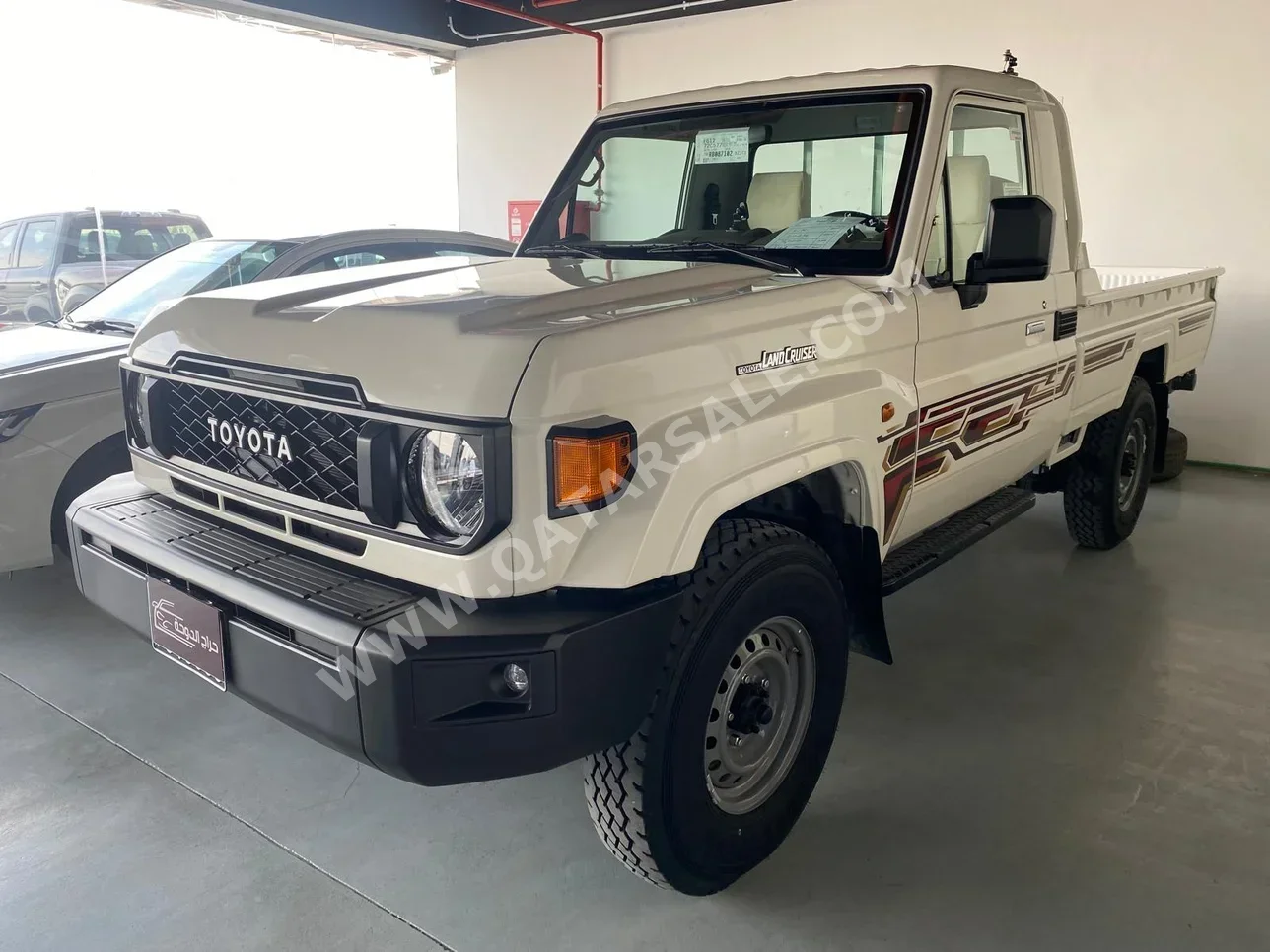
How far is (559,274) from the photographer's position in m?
2.53

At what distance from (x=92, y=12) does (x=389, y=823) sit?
740cm

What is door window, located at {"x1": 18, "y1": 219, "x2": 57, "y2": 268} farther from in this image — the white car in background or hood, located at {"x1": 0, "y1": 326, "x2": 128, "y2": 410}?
hood, located at {"x1": 0, "y1": 326, "x2": 128, "y2": 410}

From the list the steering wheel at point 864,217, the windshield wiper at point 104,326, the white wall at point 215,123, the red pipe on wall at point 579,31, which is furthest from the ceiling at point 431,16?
the steering wheel at point 864,217

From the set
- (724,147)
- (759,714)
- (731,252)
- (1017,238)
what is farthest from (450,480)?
A: (724,147)

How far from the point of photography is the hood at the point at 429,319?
1.75 metres

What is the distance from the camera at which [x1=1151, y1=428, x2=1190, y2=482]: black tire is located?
6.18 m

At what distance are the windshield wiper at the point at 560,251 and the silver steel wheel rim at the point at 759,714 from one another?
4.55 feet

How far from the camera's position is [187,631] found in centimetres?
206

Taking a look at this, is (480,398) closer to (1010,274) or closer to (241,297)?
(241,297)

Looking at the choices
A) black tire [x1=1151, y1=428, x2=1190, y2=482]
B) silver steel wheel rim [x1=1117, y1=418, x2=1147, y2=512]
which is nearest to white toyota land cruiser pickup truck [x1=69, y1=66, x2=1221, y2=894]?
silver steel wheel rim [x1=1117, y1=418, x2=1147, y2=512]

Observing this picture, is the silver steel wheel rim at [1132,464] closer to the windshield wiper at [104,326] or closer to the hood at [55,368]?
the hood at [55,368]

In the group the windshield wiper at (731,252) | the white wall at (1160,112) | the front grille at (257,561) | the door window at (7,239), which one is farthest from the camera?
the door window at (7,239)

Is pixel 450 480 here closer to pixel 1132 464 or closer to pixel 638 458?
pixel 638 458

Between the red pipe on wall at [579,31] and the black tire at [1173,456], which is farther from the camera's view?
the red pipe on wall at [579,31]
